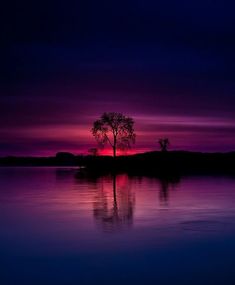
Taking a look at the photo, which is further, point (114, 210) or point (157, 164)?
point (157, 164)

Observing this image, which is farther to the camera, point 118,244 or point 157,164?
point 157,164

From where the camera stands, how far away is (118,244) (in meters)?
14.6

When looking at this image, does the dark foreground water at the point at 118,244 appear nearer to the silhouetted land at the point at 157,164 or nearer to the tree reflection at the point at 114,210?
the tree reflection at the point at 114,210

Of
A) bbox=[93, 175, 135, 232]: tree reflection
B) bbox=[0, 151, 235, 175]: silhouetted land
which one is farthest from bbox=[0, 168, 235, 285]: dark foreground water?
bbox=[0, 151, 235, 175]: silhouetted land

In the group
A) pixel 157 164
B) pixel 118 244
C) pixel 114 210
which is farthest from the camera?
pixel 157 164

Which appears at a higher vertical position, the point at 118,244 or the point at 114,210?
the point at 114,210

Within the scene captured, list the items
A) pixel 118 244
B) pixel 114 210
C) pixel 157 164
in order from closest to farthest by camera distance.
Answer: pixel 118 244 → pixel 114 210 → pixel 157 164

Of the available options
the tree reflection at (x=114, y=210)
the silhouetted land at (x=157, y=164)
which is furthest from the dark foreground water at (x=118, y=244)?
the silhouetted land at (x=157, y=164)

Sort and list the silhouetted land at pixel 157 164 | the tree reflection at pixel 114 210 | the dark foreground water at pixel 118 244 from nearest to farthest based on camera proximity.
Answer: the dark foreground water at pixel 118 244 < the tree reflection at pixel 114 210 < the silhouetted land at pixel 157 164

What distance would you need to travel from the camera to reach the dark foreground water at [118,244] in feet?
37.6

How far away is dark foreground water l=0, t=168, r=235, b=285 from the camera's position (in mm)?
11469

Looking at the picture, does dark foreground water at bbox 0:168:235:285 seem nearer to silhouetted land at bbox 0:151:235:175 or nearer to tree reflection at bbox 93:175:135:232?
tree reflection at bbox 93:175:135:232

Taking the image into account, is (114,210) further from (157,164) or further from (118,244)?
(157,164)

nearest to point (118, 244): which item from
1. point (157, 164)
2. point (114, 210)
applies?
point (114, 210)
